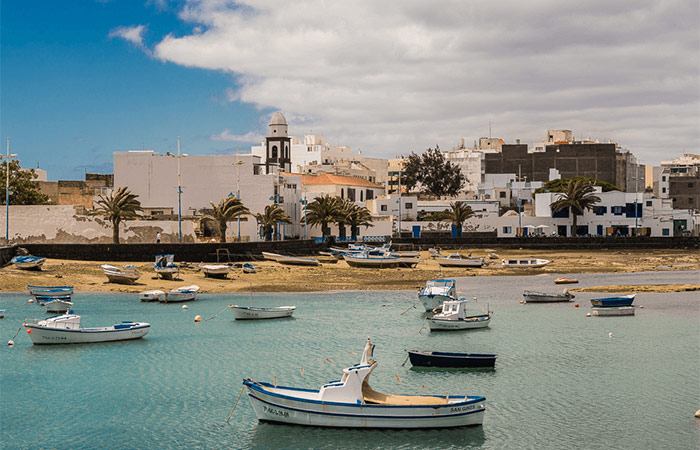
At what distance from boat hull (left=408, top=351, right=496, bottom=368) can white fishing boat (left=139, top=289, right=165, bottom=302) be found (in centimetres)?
2783

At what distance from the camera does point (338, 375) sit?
34156 mm

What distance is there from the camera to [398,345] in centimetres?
4144

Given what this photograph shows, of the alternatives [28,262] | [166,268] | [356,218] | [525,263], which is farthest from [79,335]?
[356,218]

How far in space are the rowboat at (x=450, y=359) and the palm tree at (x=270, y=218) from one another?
196 feet

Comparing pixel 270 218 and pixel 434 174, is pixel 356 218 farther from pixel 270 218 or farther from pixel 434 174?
pixel 434 174

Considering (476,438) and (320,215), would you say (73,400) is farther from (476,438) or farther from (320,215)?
(320,215)

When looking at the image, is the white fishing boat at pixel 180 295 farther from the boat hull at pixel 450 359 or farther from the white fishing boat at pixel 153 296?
the boat hull at pixel 450 359

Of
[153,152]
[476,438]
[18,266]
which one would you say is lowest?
[476,438]

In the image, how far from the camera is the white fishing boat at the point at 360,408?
26.1 metres

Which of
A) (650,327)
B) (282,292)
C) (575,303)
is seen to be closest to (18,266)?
(282,292)

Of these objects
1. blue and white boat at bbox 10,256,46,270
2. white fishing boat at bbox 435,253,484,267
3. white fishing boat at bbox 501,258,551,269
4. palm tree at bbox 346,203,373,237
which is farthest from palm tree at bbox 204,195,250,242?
white fishing boat at bbox 501,258,551,269

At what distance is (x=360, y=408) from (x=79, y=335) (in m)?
20.5

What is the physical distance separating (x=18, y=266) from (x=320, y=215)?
158 feet

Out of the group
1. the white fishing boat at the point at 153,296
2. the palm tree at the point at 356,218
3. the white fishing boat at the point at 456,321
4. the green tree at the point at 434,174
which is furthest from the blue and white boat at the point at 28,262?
the green tree at the point at 434,174
